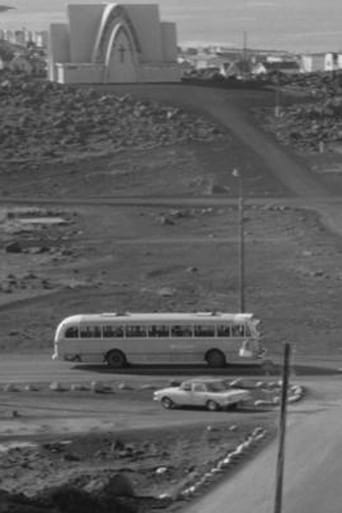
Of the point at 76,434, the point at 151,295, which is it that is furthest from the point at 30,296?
the point at 76,434

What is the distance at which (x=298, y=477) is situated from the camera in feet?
48.9

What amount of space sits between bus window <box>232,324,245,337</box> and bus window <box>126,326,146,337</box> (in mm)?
1118

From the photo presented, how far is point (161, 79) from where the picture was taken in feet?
177

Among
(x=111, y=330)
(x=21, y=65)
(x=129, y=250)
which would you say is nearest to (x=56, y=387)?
(x=111, y=330)

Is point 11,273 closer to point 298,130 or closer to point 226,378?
point 226,378

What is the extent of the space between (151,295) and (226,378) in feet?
20.8

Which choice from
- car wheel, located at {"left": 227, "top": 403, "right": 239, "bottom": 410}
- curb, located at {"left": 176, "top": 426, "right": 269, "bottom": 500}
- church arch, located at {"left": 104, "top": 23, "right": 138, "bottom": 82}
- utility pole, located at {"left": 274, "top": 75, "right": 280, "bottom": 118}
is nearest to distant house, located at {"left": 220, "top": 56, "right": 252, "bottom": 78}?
utility pole, located at {"left": 274, "top": 75, "right": 280, "bottom": 118}

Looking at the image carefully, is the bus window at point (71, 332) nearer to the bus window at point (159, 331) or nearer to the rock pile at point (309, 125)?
the bus window at point (159, 331)

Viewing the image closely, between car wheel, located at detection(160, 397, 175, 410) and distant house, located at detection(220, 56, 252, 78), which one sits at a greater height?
car wheel, located at detection(160, 397, 175, 410)

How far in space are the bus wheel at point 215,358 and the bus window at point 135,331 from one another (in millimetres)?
870

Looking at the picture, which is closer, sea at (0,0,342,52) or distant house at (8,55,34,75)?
distant house at (8,55,34,75)

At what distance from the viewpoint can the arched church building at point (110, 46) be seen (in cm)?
5322

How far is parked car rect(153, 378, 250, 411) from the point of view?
18.1 metres

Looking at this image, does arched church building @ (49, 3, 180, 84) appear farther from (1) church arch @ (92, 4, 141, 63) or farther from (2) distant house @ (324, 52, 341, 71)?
(2) distant house @ (324, 52, 341, 71)
